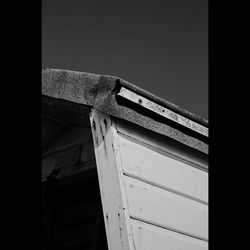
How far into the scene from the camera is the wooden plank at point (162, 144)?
271 centimetres

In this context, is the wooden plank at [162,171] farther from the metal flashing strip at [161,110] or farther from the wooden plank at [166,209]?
the metal flashing strip at [161,110]

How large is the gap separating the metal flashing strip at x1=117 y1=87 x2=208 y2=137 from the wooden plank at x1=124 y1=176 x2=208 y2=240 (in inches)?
16.9

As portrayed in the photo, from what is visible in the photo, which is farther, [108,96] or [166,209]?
[166,209]

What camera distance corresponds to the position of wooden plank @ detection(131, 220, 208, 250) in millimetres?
2494

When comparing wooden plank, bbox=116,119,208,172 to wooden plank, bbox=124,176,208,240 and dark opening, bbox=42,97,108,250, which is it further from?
dark opening, bbox=42,97,108,250

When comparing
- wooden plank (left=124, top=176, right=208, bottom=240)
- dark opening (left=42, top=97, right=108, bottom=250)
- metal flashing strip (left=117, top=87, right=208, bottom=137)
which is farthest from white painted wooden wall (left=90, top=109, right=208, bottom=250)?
dark opening (left=42, top=97, right=108, bottom=250)

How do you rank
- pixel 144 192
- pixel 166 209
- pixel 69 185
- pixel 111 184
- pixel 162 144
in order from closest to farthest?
1. pixel 111 184
2. pixel 144 192
3. pixel 166 209
4. pixel 162 144
5. pixel 69 185

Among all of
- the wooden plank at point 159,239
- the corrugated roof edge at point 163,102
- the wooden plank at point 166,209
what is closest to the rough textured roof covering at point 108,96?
the corrugated roof edge at point 163,102

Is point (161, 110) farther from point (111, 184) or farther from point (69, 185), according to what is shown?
point (69, 185)

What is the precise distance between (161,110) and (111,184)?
22.4 inches

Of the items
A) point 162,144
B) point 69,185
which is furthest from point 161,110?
point 69,185

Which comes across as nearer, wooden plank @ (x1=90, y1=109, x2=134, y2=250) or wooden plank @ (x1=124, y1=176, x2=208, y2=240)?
wooden plank @ (x1=90, y1=109, x2=134, y2=250)

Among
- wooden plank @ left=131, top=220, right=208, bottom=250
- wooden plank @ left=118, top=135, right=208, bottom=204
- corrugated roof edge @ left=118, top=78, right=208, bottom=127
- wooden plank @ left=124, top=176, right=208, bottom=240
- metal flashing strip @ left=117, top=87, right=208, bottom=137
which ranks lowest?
wooden plank @ left=131, top=220, right=208, bottom=250

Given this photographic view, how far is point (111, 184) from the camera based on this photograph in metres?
2.55
